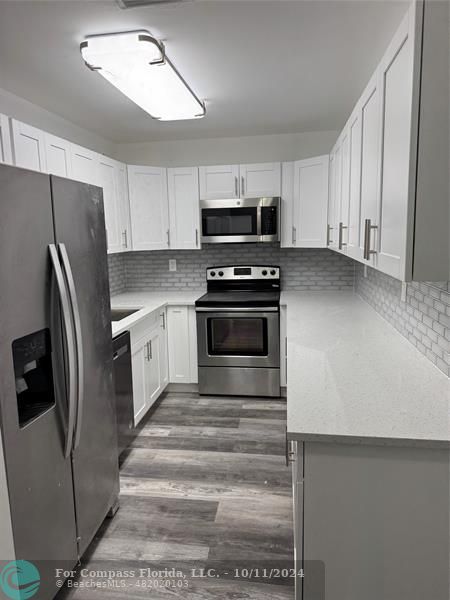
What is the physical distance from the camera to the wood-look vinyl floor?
68.9 inches

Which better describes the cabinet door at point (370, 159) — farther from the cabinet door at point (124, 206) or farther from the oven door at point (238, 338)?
the cabinet door at point (124, 206)

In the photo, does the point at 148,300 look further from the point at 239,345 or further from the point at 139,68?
the point at 139,68

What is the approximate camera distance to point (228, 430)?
3.12m

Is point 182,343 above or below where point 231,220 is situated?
below

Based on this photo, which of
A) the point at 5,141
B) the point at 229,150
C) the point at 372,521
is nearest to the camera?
the point at 372,521

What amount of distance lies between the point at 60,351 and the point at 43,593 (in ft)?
3.10

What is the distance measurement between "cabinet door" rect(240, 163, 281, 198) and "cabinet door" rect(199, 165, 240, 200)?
0.08 m

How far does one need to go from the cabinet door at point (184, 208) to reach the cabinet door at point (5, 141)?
1934 millimetres

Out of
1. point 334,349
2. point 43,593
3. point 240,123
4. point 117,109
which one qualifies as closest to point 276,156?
point 240,123

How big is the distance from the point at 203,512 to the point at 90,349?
3.74 feet

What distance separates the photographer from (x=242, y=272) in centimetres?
412

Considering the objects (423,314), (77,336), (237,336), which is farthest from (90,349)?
(237,336)

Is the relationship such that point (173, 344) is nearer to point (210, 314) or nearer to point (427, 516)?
point (210, 314)

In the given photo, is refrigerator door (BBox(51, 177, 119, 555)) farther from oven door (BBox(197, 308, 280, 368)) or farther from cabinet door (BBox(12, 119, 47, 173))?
oven door (BBox(197, 308, 280, 368))
